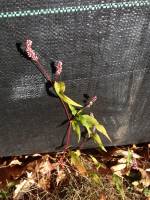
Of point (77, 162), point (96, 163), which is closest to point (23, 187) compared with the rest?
point (77, 162)

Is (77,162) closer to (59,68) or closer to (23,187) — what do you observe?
(23,187)

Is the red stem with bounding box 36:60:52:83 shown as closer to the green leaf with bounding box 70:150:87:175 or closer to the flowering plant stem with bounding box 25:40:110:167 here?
the flowering plant stem with bounding box 25:40:110:167

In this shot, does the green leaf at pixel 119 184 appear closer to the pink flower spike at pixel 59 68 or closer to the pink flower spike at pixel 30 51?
the pink flower spike at pixel 59 68

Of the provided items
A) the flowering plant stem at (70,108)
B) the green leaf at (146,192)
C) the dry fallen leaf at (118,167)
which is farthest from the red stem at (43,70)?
the green leaf at (146,192)

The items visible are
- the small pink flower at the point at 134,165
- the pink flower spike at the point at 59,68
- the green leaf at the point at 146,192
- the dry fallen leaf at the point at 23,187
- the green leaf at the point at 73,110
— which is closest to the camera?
the pink flower spike at the point at 59,68

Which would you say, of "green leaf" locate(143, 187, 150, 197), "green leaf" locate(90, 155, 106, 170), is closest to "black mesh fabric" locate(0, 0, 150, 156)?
"green leaf" locate(90, 155, 106, 170)

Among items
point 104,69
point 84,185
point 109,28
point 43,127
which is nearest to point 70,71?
point 104,69

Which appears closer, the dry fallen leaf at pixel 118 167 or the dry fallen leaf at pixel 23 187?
the dry fallen leaf at pixel 23 187

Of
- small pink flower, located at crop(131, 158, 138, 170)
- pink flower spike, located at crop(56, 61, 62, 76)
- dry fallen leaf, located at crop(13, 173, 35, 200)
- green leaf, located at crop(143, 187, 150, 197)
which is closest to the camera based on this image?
pink flower spike, located at crop(56, 61, 62, 76)
